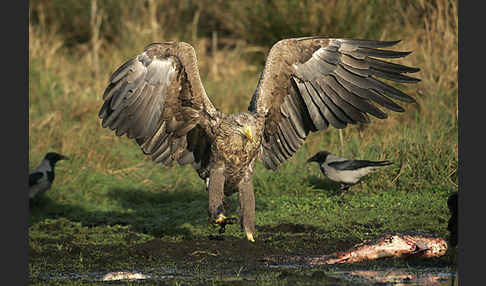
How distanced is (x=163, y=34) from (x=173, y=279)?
903 centimetres

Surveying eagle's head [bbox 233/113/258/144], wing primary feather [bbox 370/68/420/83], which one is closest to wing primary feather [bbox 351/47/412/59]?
wing primary feather [bbox 370/68/420/83]

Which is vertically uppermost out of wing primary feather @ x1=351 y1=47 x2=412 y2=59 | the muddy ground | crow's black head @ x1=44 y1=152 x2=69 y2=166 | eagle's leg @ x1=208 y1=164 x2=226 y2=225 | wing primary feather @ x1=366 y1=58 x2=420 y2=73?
wing primary feather @ x1=351 y1=47 x2=412 y2=59

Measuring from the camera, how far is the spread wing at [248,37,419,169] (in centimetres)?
708

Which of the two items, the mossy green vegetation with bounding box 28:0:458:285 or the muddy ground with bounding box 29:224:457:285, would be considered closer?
the muddy ground with bounding box 29:224:457:285

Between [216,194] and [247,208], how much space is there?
316mm

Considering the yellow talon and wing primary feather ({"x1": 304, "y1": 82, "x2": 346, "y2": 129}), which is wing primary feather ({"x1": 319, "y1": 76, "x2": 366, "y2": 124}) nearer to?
wing primary feather ({"x1": 304, "y1": 82, "x2": 346, "y2": 129})

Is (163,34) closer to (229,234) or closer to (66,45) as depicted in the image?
(66,45)

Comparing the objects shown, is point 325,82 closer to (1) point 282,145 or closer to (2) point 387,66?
(2) point 387,66

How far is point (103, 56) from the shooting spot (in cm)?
1459

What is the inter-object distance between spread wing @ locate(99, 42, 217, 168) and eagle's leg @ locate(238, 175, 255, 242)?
1.70 ft

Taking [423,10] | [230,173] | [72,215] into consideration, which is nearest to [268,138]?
[230,173]

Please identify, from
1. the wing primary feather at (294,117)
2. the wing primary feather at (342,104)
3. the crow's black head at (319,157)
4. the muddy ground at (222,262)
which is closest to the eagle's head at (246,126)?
the wing primary feather at (294,117)

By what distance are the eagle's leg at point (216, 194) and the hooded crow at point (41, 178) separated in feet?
10.9

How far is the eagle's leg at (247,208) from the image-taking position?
7.04 m
